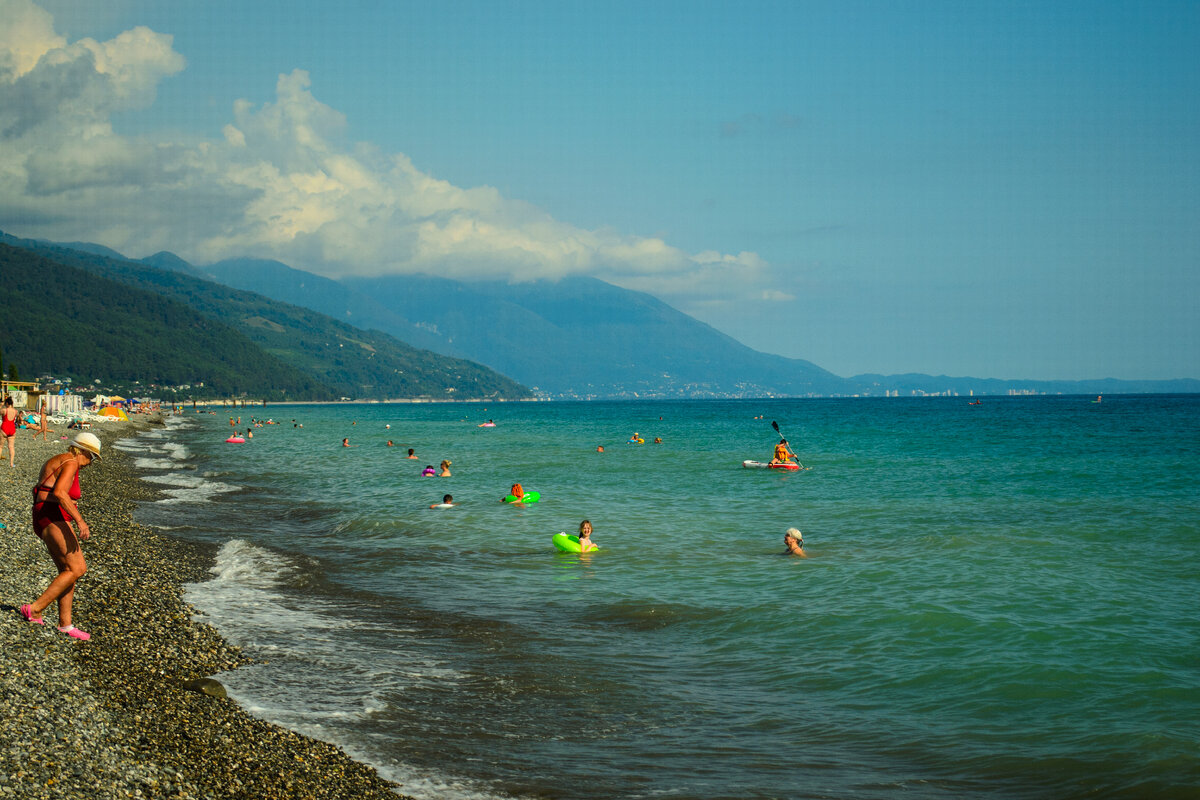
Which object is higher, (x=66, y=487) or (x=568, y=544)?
(x=66, y=487)

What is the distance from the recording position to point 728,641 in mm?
13750

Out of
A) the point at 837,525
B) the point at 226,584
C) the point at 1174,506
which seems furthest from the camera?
the point at 1174,506

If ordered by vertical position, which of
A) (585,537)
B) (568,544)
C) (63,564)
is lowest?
(568,544)

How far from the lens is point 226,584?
57.5ft

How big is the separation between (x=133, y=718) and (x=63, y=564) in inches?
121

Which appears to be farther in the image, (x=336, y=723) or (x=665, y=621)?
(x=665, y=621)

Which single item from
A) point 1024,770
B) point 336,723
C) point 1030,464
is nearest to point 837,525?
point 1024,770

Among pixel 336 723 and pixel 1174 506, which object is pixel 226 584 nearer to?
pixel 336 723

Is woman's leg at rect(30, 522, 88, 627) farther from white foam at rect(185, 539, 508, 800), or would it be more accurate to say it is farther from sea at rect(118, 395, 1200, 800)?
sea at rect(118, 395, 1200, 800)

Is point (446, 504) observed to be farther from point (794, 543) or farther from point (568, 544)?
point (794, 543)

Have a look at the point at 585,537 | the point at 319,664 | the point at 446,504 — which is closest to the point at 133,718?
the point at 319,664

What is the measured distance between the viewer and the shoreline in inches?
287

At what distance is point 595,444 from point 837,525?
47933 millimetres

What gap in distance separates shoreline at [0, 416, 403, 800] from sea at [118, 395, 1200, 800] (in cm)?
62
